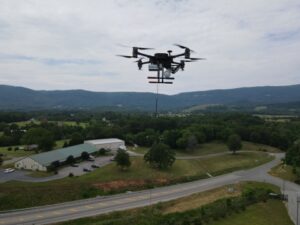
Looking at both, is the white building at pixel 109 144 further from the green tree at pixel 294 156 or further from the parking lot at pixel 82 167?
the green tree at pixel 294 156

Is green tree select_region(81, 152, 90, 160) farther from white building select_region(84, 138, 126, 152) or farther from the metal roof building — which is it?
white building select_region(84, 138, 126, 152)

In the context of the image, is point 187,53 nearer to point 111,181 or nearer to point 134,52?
point 134,52

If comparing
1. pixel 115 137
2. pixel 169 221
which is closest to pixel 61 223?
pixel 169 221

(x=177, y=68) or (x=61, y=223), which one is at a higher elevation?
(x=177, y=68)

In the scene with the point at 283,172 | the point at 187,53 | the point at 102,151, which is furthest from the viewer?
the point at 102,151

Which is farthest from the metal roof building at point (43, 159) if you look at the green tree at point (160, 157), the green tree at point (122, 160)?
the green tree at point (160, 157)

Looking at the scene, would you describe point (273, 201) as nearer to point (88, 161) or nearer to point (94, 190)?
point (94, 190)

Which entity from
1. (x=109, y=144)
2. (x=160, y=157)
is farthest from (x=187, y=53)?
(x=109, y=144)
